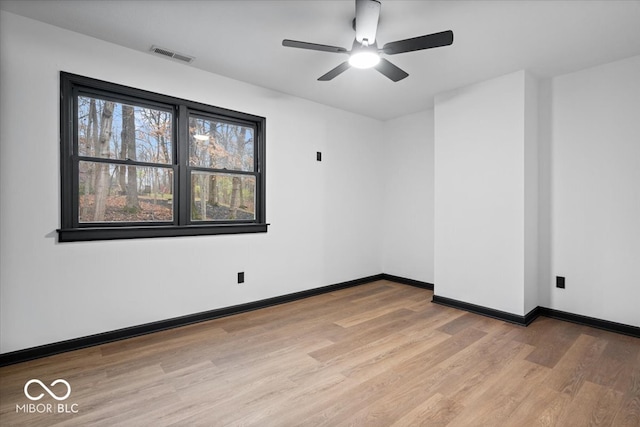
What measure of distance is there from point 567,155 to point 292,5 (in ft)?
10.5

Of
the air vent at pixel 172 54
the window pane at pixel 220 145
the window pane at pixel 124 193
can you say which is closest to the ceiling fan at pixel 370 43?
the air vent at pixel 172 54

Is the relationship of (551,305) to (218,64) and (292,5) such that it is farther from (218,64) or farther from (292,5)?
(218,64)

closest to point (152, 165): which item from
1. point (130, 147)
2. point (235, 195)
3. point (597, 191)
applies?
point (130, 147)

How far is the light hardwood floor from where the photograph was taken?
184 centimetres

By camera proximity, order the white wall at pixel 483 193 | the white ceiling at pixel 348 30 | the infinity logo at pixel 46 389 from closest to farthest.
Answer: the infinity logo at pixel 46 389 < the white ceiling at pixel 348 30 < the white wall at pixel 483 193

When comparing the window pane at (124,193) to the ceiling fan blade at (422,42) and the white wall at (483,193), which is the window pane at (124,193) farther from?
the white wall at (483,193)

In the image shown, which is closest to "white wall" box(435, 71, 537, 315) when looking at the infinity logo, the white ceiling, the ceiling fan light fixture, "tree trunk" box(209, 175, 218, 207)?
the white ceiling

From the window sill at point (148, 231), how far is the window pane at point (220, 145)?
68 cm

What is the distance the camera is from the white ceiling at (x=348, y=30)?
2.25 meters

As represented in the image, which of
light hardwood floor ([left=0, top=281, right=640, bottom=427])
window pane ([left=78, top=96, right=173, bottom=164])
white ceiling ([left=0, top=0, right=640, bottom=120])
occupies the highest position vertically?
white ceiling ([left=0, top=0, right=640, bottom=120])

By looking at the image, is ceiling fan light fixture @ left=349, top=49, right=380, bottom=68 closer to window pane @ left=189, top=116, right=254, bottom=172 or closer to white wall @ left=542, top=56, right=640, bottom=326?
window pane @ left=189, top=116, right=254, bottom=172

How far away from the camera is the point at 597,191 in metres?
3.19

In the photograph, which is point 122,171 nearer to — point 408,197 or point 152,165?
point 152,165

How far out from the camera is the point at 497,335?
2998mm
